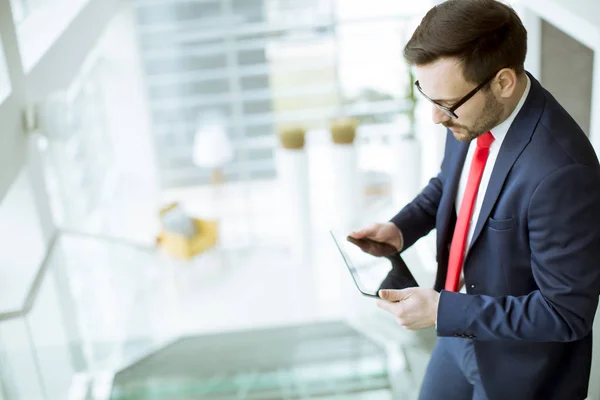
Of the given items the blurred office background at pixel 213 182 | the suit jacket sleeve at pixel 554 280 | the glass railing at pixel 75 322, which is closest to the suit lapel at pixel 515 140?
the suit jacket sleeve at pixel 554 280

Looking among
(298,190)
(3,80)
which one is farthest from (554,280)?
(298,190)

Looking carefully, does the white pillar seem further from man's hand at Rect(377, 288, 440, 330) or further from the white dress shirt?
man's hand at Rect(377, 288, 440, 330)

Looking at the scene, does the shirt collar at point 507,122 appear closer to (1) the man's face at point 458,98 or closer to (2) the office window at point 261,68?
(1) the man's face at point 458,98

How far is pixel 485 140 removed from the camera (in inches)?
65.7

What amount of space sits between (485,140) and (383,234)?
1.41 feet

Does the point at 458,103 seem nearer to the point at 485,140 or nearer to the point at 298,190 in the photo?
the point at 485,140

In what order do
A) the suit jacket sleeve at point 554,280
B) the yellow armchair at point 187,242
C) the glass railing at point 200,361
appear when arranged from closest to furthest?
the suit jacket sleeve at point 554,280 < the glass railing at point 200,361 < the yellow armchair at point 187,242

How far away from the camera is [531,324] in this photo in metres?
1.53

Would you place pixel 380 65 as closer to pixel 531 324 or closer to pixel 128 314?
pixel 128 314

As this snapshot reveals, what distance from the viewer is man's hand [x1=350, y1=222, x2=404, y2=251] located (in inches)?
77.9

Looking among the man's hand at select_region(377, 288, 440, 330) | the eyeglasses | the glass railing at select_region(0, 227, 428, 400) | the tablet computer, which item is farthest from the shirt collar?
the glass railing at select_region(0, 227, 428, 400)

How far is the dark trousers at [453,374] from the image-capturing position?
188 cm

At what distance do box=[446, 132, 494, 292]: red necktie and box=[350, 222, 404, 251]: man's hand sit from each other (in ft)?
0.66

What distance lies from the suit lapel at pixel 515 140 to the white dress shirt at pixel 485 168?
0.02 meters
